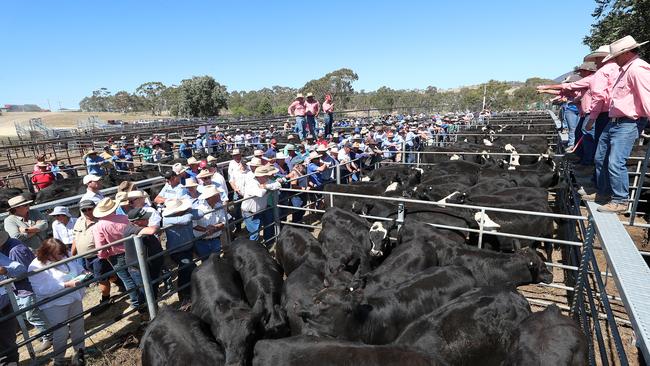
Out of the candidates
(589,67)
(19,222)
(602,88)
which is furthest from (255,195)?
(589,67)

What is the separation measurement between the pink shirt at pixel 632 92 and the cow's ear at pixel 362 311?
11.5ft

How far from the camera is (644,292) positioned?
2090 millimetres

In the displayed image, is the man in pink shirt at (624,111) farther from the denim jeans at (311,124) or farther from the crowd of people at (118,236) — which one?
the denim jeans at (311,124)

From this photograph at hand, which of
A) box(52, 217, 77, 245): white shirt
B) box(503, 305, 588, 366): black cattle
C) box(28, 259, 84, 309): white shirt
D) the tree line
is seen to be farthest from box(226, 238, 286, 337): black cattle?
the tree line

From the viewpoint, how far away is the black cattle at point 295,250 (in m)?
5.79

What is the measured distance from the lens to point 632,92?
13.0 ft

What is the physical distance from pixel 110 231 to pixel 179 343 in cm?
203

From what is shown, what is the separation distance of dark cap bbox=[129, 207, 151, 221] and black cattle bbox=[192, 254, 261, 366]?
3.33ft

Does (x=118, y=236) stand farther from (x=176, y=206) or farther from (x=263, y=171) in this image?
(x=263, y=171)

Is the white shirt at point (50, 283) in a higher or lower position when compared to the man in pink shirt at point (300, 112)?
lower

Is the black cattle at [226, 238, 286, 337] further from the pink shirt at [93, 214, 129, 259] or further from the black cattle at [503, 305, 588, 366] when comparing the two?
the black cattle at [503, 305, 588, 366]

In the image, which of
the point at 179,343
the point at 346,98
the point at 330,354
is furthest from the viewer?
the point at 346,98

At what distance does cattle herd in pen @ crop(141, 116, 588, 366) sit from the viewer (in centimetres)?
347

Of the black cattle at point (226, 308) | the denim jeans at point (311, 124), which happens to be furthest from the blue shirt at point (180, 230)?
the denim jeans at point (311, 124)
